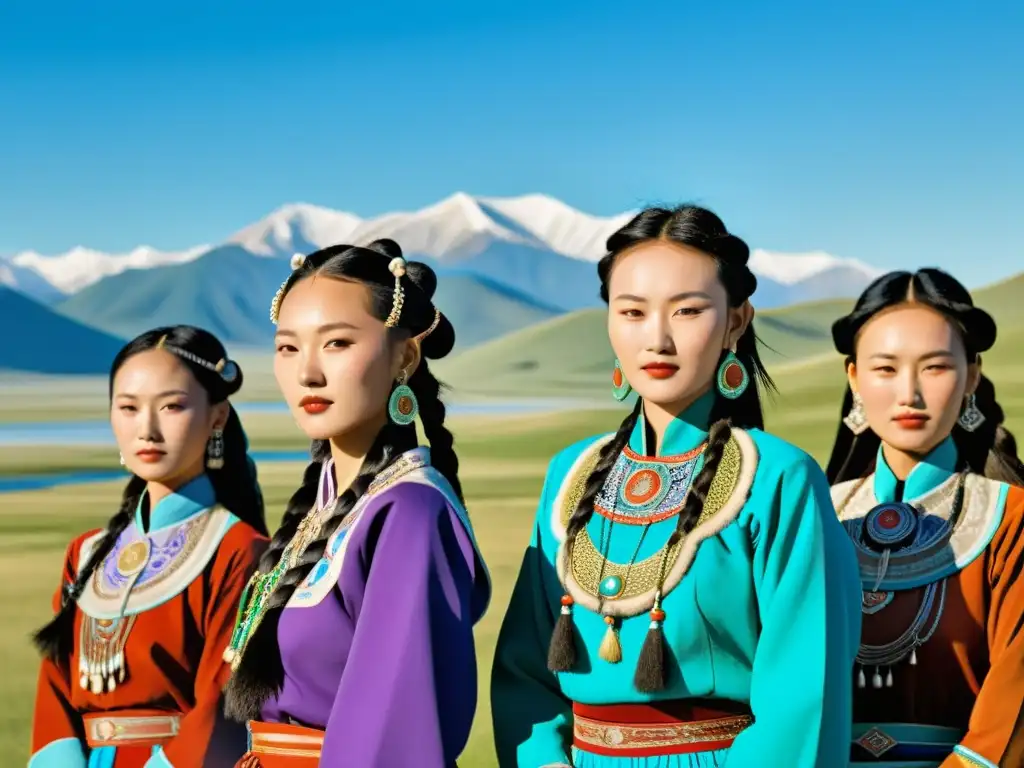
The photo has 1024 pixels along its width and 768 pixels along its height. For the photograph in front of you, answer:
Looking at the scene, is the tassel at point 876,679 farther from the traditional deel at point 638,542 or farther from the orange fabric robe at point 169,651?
the orange fabric robe at point 169,651

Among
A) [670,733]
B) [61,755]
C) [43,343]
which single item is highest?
[43,343]

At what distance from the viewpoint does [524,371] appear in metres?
28.6

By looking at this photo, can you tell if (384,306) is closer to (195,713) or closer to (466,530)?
(466,530)

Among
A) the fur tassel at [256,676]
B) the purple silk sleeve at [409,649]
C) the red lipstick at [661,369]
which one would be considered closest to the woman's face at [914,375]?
the red lipstick at [661,369]

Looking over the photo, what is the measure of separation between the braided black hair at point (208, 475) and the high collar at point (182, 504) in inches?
1.2

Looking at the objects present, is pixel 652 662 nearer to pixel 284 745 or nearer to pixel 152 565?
pixel 284 745

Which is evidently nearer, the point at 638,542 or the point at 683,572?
the point at 683,572

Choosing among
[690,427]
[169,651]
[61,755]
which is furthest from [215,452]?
[690,427]

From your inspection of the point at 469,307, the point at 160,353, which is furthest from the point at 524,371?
the point at 160,353

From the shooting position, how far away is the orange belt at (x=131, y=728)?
3064mm

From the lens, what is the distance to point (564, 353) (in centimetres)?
2931

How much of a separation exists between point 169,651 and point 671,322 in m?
1.42

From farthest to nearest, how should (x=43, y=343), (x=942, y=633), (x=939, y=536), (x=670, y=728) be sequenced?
(x=43, y=343), (x=939, y=536), (x=942, y=633), (x=670, y=728)

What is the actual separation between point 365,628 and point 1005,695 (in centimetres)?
134
